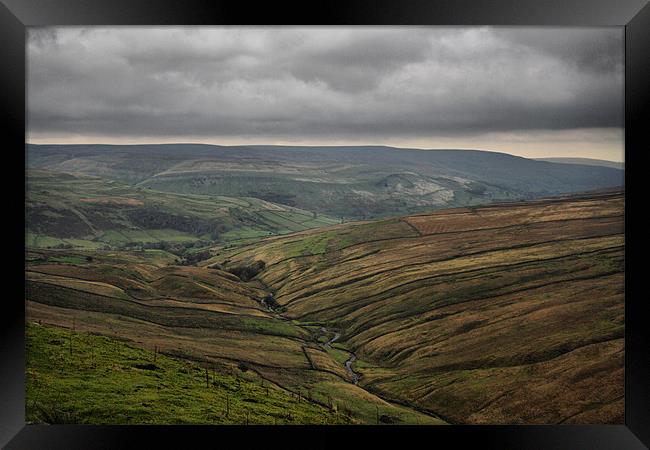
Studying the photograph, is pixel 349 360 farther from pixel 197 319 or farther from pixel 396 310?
pixel 197 319

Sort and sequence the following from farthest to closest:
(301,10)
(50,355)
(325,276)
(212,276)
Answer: (325,276) < (212,276) < (50,355) < (301,10)

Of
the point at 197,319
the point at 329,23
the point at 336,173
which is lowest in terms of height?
the point at 197,319

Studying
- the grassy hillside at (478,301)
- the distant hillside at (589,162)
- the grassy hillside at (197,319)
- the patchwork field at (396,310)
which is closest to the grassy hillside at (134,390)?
the patchwork field at (396,310)

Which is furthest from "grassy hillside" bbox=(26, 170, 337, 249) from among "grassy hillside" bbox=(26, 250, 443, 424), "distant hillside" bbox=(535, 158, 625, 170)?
"distant hillside" bbox=(535, 158, 625, 170)

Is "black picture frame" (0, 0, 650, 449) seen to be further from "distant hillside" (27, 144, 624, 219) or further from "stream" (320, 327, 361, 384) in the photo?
"stream" (320, 327, 361, 384)

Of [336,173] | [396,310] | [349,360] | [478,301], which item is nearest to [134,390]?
[349,360]

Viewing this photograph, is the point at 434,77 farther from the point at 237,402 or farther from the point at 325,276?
the point at 237,402

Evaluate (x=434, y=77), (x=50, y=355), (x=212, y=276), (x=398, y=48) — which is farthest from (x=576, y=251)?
(x=50, y=355)
